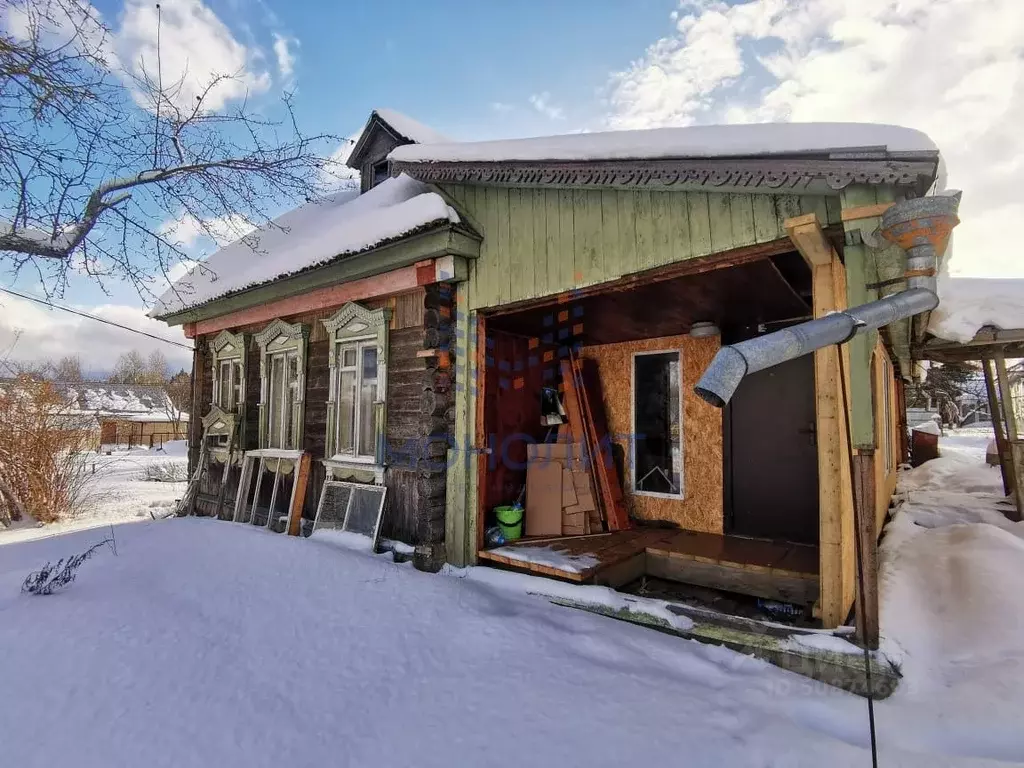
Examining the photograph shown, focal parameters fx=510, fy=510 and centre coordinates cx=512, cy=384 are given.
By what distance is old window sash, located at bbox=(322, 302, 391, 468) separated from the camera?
19.8ft

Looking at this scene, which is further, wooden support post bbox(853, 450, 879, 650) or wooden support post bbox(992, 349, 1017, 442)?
wooden support post bbox(992, 349, 1017, 442)

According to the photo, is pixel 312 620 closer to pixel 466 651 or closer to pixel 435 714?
pixel 466 651

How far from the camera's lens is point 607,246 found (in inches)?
169

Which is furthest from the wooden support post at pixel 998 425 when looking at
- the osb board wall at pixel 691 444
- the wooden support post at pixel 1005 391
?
the osb board wall at pixel 691 444

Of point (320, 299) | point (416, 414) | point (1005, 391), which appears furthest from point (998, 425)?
point (320, 299)

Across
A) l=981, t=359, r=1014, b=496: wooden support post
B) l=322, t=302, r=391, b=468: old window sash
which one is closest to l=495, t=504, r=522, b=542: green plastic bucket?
l=322, t=302, r=391, b=468: old window sash

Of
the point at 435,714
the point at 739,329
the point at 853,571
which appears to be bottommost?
the point at 435,714

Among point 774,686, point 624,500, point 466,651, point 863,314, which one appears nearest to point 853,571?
point 774,686

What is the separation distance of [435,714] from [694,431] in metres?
4.61

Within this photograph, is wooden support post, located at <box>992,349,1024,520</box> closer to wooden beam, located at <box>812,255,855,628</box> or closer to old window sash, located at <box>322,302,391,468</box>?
wooden beam, located at <box>812,255,855,628</box>

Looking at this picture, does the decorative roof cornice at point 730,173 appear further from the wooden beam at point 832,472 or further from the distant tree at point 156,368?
the distant tree at point 156,368

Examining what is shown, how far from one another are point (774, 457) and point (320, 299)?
19.8 feet

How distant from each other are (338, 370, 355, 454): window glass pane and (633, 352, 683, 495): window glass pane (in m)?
3.74

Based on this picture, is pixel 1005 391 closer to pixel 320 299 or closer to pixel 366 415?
pixel 366 415
